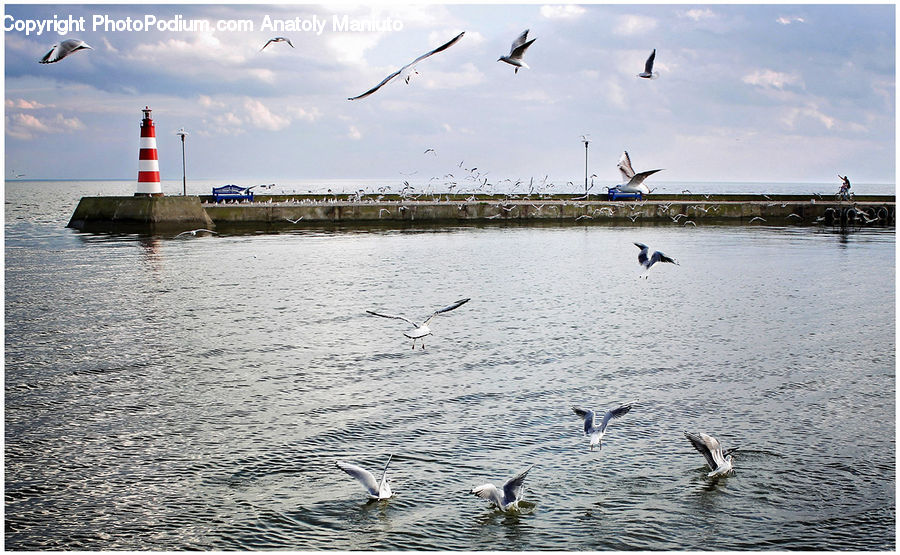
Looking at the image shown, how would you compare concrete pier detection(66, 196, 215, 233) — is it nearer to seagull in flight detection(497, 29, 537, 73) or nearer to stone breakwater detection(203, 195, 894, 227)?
stone breakwater detection(203, 195, 894, 227)

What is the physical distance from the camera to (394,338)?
14023 millimetres

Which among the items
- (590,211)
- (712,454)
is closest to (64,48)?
(712,454)

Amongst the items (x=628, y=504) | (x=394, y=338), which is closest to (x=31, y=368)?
(x=394, y=338)

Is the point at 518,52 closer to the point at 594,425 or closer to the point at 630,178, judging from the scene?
the point at 630,178

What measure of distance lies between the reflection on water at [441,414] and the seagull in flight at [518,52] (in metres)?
4.05

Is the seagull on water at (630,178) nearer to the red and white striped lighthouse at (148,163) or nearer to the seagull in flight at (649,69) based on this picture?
the seagull in flight at (649,69)

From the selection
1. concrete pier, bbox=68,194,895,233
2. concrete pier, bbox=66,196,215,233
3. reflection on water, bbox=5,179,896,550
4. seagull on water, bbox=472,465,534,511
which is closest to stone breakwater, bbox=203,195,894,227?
concrete pier, bbox=68,194,895,233

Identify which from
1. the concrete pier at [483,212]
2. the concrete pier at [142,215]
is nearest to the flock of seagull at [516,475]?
the concrete pier at [142,215]

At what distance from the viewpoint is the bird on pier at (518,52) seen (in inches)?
397

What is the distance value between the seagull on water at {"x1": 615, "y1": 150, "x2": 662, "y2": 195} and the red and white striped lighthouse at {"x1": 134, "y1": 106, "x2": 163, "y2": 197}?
26.9 metres

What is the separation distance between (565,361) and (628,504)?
504cm

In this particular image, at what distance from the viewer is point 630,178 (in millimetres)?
11602

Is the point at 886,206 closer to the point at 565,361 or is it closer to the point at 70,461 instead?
the point at 565,361

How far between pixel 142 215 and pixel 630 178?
1148 inches
